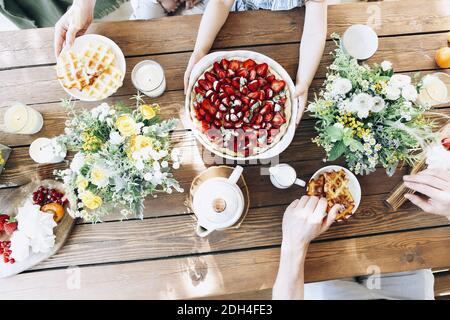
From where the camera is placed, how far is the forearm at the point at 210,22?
1.23 m

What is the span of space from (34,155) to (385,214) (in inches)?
46.4

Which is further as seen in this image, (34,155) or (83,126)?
(34,155)

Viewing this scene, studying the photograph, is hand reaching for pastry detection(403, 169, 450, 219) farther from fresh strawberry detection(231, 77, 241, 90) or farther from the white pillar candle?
the white pillar candle

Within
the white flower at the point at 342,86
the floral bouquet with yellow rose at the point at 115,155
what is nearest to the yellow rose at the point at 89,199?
the floral bouquet with yellow rose at the point at 115,155

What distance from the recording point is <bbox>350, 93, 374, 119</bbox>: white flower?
1.00m

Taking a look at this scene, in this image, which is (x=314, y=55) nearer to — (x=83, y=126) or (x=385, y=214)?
(x=385, y=214)

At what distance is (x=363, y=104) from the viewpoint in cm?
100

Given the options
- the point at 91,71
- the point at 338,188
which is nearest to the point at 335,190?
the point at 338,188

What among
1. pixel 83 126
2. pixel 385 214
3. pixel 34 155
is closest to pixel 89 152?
pixel 83 126

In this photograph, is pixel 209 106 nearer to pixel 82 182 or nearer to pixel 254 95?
pixel 254 95

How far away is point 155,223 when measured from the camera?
3.96 feet

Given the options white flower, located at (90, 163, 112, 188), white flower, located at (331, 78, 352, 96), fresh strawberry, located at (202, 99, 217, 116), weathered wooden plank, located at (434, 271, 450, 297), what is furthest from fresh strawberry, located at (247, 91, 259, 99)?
weathered wooden plank, located at (434, 271, 450, 297)

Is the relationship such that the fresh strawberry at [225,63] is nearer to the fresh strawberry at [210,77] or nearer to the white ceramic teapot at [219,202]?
the fresh strawberry at [210,77]

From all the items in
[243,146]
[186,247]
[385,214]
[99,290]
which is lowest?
[99,290]
